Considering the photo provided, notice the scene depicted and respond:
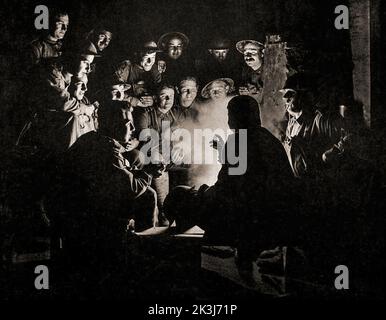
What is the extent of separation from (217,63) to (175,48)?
Result: 337 mm

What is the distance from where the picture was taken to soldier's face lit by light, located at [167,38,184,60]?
9.82ft

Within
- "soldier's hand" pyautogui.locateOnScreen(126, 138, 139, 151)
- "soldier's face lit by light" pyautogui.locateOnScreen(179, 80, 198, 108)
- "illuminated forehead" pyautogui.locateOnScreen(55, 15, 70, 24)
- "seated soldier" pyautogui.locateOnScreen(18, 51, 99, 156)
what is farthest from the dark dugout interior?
"soldier's hand" pyautogui.locateOnScreen(126, 138, 139, 151)

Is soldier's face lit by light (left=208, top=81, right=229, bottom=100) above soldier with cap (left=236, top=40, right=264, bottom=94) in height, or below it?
below

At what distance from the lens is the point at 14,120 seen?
2.97 meters

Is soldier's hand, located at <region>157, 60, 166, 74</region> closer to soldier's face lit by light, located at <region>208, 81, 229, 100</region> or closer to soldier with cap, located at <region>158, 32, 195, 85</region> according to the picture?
soldier with cap, located at <region>158, 32, 195, 85</region>

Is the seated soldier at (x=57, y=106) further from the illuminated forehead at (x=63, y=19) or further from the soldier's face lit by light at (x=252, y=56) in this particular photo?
the soldier's face lit by light at (x=252, y=56)

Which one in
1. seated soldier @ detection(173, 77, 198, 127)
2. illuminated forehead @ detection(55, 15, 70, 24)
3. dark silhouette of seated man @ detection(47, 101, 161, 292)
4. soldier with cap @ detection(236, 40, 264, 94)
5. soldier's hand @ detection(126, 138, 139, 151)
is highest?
illuminated forehead @ detection(55, 15, 70, 24)

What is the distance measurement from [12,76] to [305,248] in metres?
2.55

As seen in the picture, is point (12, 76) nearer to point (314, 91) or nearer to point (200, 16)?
point (200, 16)

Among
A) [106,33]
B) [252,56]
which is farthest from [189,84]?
[106,33]

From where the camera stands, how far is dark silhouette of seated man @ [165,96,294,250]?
9.81 ft

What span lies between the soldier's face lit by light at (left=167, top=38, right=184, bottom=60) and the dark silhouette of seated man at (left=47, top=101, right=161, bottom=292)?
57 cm

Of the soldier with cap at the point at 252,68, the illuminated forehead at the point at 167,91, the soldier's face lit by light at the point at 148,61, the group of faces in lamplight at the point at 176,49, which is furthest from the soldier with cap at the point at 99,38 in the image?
the soldier with cap at the point at 252,68
